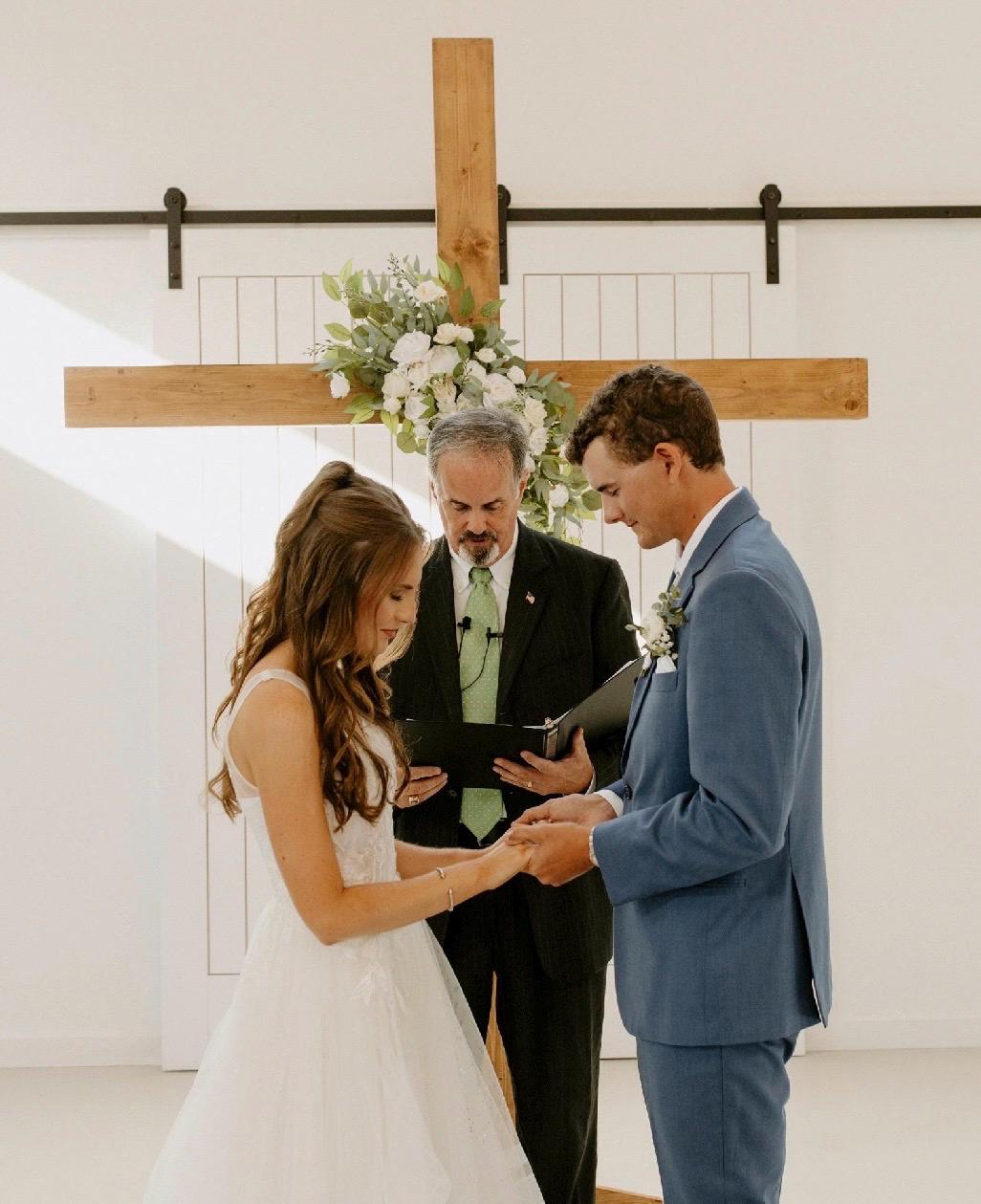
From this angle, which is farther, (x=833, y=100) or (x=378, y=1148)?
(x=833, y=100)

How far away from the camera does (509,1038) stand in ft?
8.77

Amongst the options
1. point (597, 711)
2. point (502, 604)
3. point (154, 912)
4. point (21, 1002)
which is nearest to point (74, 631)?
point (154, 912)

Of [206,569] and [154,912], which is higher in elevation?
[206,569]

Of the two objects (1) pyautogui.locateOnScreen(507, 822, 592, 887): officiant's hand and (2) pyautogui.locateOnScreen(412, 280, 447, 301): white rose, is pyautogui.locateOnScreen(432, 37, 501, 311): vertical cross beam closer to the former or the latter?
(2) pyautogui.locateOnScreen(412, 280, 447, 301): white rose

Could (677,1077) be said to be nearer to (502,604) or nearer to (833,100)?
(502,604)

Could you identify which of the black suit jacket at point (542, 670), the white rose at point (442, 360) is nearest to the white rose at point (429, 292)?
the white rose at point (442, 360)

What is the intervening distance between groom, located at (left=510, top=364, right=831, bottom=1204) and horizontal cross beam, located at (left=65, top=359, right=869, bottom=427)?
823mm

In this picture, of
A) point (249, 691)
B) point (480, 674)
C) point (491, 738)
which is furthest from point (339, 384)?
point (249, 691)

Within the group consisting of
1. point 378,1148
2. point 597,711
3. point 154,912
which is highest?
point 597,711

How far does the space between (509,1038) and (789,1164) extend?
1.51 meters

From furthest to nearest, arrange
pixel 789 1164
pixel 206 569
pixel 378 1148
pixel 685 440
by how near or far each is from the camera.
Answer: pixel 206 569 → pixel 789 1164 → pixel 685 440 → pixel 378 1148

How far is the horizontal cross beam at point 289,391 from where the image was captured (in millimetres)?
2885

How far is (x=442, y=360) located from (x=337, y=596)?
84 centimetres

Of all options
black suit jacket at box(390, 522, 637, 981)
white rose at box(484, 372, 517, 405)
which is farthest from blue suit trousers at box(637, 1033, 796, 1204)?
white rose at box(484, 372, 517, 405)
